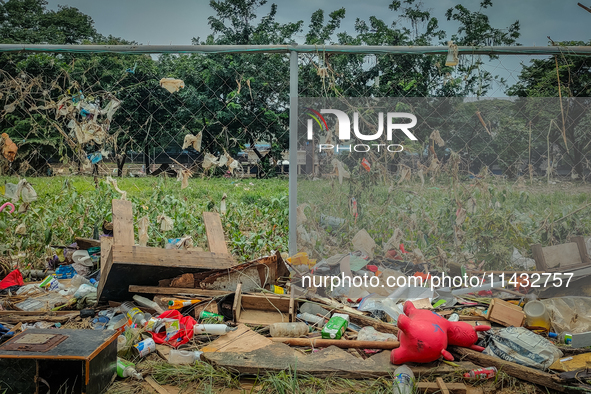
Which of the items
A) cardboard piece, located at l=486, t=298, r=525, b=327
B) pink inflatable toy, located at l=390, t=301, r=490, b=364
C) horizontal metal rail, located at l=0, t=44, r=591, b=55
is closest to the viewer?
pink inflatable toy, located at l=390, t=301, r=490, b=364

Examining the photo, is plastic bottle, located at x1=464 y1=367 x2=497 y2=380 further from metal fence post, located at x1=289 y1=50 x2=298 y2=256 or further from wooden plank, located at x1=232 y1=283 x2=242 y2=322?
metal fence post, located at x1=289 y1=50 x2=298 y2=256

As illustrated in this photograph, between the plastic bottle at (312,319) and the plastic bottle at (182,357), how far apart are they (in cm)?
90

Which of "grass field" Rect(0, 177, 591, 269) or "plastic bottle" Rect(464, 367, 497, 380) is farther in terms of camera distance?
"grass field" Rect(0, 177, 591, 269)

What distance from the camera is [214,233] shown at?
384 centimetres

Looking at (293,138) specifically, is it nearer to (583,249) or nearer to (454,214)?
(454,214)

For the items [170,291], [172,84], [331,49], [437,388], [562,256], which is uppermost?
[331,49]

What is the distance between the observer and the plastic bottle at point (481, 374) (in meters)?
2.36

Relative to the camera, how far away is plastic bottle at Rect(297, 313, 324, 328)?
3.09m

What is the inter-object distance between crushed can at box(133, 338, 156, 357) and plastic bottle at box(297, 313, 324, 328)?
3.57 ft

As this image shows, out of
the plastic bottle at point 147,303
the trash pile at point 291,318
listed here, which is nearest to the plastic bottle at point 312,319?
the trash pile at point 291,318

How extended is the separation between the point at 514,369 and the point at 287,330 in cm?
141

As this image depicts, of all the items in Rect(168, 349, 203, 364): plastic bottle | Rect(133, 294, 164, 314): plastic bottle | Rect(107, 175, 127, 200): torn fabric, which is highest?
Rect(107, 175, 127, 200): torn fabric

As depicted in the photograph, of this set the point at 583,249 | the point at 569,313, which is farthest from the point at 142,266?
the point at 583,249

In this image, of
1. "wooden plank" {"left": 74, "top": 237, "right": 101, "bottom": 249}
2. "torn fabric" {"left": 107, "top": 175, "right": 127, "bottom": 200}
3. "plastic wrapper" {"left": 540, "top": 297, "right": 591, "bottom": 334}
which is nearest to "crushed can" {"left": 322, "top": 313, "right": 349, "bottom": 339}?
"plastic wrapper" {"left": 540, "top": 297, "right": 591, "bottom": 334}
